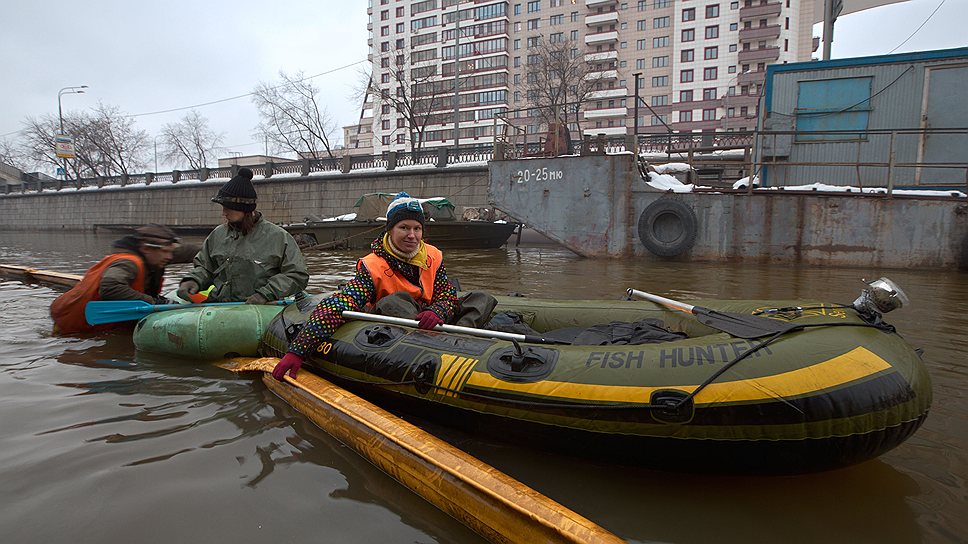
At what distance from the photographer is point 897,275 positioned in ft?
31.0

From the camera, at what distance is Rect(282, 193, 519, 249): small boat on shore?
15.9 m

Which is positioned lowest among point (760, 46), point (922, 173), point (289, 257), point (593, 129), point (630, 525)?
point (630, 525)

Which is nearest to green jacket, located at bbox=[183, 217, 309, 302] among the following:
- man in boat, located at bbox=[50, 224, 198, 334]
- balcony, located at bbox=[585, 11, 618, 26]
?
man in boat, located at bbox=[50, 224, 198, 334]

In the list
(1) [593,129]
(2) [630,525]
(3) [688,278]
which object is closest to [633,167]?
(3) [688,278]

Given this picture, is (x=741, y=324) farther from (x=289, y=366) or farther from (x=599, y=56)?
(x=599, y=56)

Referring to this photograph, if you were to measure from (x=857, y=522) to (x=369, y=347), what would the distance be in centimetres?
258

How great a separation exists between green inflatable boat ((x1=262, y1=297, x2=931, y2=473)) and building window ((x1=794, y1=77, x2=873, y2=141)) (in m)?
10.6

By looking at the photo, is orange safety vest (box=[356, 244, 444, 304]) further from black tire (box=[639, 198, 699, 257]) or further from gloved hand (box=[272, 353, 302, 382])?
black tire (box=[639, 198, 699, 257])

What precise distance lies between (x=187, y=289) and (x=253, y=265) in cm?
68

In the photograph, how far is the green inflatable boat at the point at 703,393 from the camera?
2.21 m

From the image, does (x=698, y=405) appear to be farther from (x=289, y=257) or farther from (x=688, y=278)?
(x=688, y=278)

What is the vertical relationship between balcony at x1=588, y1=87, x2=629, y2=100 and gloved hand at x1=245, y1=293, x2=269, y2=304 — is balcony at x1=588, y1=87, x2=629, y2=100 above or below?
above

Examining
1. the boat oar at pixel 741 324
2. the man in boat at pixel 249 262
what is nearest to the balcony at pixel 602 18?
the man in boat at pixel 249 262

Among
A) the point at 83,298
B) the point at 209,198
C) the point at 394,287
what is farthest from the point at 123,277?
the point at 209,198
